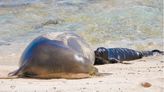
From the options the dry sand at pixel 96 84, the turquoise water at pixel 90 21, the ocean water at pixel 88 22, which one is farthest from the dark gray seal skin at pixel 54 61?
the turquoise water at pixel 90 21

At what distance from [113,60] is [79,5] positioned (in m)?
5.69

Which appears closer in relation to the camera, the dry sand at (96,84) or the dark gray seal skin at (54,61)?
the dry sand at (96,84)

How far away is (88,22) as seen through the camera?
10695 mm

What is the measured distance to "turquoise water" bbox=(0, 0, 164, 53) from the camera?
9.23m

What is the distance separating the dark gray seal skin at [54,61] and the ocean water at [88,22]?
8.79 feet

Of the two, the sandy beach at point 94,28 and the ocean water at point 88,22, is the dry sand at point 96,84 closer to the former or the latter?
the sandy beach at point 94,28

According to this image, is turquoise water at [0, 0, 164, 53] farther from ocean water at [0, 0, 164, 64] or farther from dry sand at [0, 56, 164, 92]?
dry sand at [0, 56, 164, 92]

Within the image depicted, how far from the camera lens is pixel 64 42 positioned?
5.30 m

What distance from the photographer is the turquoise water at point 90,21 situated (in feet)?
30.3

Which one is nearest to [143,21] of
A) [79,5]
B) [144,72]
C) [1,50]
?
[79,5]

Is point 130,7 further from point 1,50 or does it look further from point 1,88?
point 1,88

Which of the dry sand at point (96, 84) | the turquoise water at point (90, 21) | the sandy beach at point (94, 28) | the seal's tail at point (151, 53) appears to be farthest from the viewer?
the turquoise water at point (90, 21)

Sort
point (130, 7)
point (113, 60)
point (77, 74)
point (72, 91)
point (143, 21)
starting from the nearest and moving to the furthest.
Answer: point (72, 91) → point (77, 74) → point (113, 60) → point (143, 21) → point (130, 7)

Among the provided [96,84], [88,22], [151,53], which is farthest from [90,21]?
[96,84]
